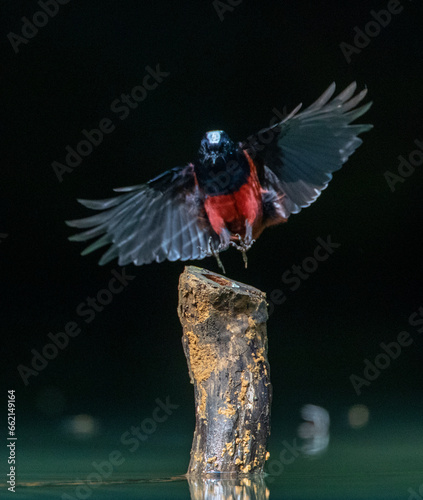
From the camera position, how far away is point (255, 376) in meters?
2.58

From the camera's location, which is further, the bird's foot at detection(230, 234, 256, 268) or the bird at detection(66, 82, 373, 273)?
the bird's foot at detection(230, 234, 256, 268)

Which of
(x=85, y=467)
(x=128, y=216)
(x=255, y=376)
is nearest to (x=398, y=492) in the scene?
(x=255, y=376)

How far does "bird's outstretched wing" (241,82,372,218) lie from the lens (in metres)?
3.11

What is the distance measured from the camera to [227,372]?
2.57 metres

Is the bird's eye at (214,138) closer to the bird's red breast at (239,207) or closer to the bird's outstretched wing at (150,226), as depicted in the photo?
the bird's red breast at (239,207)

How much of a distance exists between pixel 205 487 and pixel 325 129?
1.70 metres

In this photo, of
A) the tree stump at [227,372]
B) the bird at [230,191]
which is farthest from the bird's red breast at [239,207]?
the tree stump at [227,372]

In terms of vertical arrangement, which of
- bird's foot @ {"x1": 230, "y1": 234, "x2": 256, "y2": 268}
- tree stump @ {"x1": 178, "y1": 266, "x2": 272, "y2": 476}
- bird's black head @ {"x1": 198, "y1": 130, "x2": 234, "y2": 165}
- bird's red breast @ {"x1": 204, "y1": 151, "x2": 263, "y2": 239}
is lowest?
tree stump @ {"x1": 178, "y1": 266, "x2": 272, "y2": 476}

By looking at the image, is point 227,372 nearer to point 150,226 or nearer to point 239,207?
point 239,207

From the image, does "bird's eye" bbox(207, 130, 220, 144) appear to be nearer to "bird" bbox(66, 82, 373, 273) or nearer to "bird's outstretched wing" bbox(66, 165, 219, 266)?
"bird" bbox(66, 82, 373, 273)

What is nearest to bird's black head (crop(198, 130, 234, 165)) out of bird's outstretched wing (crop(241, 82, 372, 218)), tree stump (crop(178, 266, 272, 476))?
bird's outstretched wing (crop(241, 82, 372, 218))

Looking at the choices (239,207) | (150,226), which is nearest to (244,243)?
(239,207)

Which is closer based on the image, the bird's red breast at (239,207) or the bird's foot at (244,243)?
the bird's red breast at (239,207)

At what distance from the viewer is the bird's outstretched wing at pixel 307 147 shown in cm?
311
